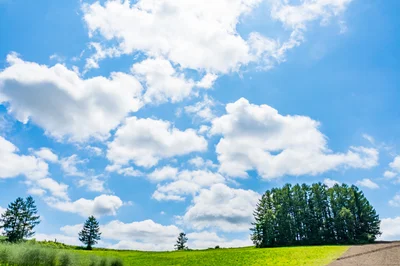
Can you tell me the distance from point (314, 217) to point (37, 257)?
283ft

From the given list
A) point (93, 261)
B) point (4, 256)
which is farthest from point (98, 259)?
point (4, 256)

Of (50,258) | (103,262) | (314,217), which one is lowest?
(103,262)

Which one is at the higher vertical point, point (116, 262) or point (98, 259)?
point (98, 259)

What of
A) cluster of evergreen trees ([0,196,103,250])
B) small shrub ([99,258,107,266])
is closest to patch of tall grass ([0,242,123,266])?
small shrub ([99,258,107,266])

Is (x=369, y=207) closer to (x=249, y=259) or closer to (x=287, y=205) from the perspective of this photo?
(x=287, y=205)

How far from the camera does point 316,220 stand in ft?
321

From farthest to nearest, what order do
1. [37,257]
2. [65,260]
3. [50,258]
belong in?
1. [65,260]
2. [50,258]
3. [37,257]

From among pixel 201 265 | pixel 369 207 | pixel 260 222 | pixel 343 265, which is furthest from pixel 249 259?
pixel 369 207

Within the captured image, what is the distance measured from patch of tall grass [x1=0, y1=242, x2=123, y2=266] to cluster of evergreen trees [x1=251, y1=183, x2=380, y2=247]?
6644cm

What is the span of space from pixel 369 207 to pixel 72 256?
301 ft

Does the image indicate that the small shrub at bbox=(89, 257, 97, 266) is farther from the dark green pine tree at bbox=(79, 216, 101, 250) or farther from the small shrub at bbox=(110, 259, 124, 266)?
the dark green pine tree at bbox=(79, 216, 101, 250)

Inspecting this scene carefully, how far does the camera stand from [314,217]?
9844 cm

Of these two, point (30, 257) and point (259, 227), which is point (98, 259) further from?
point (259, 227)

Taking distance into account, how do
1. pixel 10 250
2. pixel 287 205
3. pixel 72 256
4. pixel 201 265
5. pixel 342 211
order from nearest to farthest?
pixel 10 250 < pixel 72 256 < pixel 201 265 < pixel 342 211 < pixel 287 205
